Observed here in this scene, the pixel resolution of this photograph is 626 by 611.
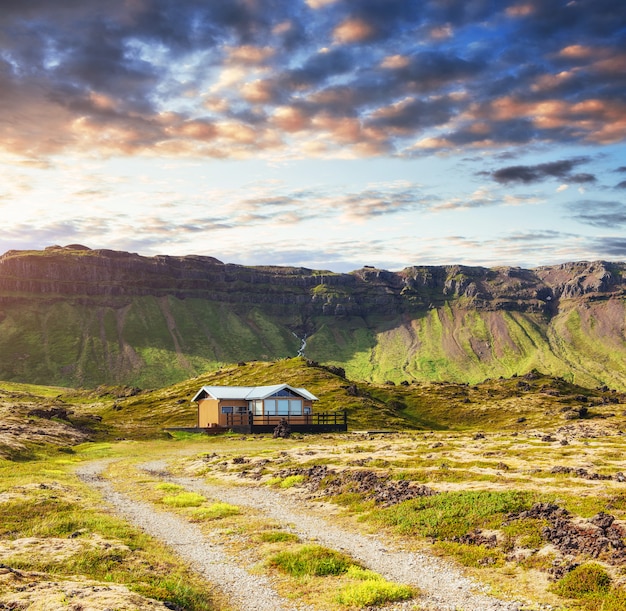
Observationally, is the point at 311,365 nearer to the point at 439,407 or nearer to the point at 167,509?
the point at 439,407

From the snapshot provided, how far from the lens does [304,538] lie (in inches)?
989

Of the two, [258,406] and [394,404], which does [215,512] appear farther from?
[394,404]

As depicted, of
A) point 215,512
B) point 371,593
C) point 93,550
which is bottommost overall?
point 215,512

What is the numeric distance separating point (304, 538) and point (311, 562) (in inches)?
186

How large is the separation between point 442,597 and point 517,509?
9737 millimetres

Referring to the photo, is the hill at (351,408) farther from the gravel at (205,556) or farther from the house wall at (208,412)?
the gravel at (205,556)

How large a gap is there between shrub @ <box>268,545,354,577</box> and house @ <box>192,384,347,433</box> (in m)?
82.4

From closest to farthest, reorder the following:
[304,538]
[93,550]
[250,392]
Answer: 1. [93,550]
2. [304,538]
3. [250,392]

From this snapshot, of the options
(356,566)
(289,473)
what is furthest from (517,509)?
(289,473)

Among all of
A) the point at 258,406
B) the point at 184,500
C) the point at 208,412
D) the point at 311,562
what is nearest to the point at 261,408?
the point at 258,406

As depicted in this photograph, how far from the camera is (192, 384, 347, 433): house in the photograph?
345 ft

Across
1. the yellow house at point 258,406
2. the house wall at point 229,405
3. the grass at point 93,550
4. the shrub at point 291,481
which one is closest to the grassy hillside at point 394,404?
the yellow house at point 258,406

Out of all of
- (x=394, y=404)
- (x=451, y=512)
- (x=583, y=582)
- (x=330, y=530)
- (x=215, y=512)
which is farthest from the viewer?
(x=394, y=404)

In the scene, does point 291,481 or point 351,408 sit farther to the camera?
point 351,408
